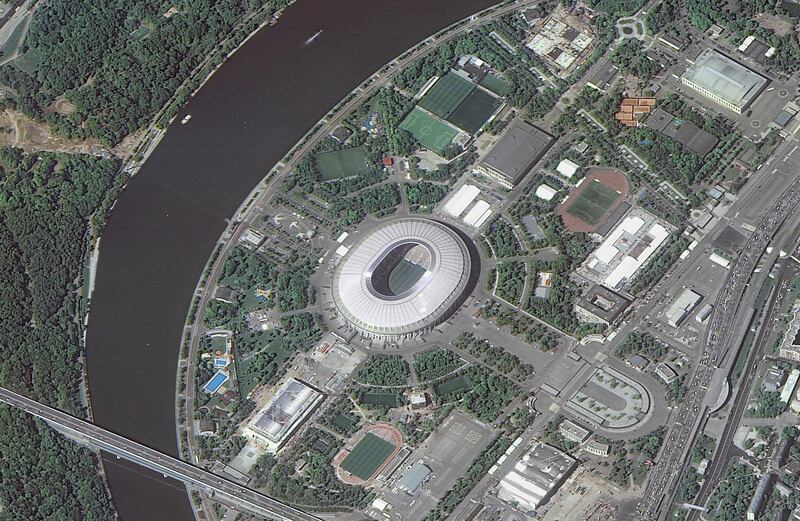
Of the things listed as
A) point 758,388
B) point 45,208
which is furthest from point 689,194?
point 45,208

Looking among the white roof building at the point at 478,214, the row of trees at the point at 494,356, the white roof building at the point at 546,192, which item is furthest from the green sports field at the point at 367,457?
the white roof building at the point at 546,192

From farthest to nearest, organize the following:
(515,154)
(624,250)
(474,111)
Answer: (474,111) → (515,154) → (624,250)

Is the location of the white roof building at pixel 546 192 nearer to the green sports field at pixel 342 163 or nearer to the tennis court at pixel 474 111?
the tennis court at pixel 474 111

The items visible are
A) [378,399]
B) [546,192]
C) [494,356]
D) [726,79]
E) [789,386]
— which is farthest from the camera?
[726,79]

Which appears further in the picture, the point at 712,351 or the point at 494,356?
the point at 494,356

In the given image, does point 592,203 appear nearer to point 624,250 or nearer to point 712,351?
point 624,250

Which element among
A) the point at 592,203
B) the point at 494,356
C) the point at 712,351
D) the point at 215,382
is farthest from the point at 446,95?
the point at 712,351
